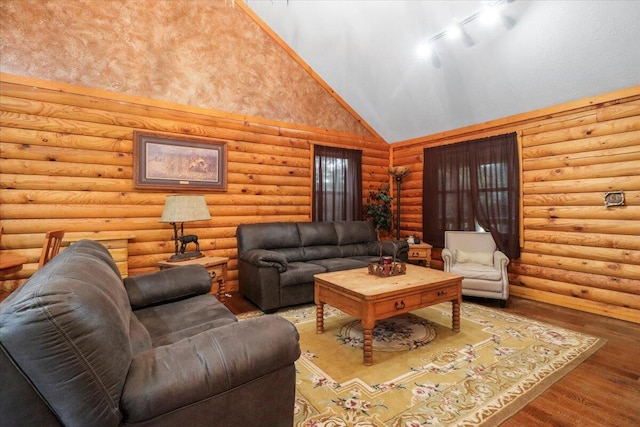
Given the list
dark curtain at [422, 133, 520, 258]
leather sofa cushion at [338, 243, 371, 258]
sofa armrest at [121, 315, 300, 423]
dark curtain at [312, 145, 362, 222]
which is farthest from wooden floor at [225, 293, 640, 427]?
dark curtain at [312, 145, 362, 222]

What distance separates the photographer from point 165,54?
3.79m

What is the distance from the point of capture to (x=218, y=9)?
4.14 m

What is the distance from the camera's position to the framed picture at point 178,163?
364 cm

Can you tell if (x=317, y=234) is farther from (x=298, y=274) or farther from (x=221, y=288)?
(x=221, y=288)

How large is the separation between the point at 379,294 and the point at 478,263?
229 cm

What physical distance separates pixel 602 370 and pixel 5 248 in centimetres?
519

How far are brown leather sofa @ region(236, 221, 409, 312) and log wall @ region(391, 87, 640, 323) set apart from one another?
1.70m

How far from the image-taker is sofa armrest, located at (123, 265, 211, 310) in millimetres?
2150

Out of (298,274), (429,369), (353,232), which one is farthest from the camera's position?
(353,232)

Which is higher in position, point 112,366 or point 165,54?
point 165,54

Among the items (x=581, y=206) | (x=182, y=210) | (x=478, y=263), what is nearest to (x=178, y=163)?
(x=182, y=210)

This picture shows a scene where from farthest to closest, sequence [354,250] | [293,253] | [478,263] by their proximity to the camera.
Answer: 1. [354,250]
2. [293,253]
3. [478,263]

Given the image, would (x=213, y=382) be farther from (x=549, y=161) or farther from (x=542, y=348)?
(x=549, y=161)

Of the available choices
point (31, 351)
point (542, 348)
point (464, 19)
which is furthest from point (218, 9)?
point (542, 348)
